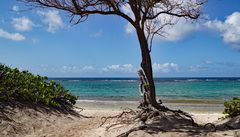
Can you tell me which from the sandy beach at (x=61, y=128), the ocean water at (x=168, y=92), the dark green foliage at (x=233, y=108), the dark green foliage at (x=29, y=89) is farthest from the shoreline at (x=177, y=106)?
the sandy beach at (x=61, y=128)

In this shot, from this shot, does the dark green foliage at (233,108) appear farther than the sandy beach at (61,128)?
Yes

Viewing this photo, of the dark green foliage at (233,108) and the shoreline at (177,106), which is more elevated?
the dark green foliage at (233,108)

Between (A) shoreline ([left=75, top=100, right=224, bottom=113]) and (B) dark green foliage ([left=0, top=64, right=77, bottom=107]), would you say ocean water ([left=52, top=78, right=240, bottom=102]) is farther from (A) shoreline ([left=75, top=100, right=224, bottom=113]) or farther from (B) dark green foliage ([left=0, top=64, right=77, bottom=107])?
(B) dark green foliage ([left=0, top=64, right=77, bottom=107])

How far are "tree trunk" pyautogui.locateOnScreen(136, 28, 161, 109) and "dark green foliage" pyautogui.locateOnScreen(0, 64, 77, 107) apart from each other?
4.18 m

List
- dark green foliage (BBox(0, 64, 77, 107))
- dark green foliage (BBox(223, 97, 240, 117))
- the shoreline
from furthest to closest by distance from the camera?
the shoreline → dark green foliage (BBox(0, 64, 77, 107)) → dark green foliage (BBox(223, 97, 240, 117))

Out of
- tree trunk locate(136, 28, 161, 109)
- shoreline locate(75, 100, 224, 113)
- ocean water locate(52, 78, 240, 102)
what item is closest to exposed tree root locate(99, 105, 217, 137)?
tree trunk locate(136, 28, 161, 109)

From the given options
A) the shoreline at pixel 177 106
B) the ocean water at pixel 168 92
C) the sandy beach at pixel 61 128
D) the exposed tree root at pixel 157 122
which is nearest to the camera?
the sandy beach at pixel 61 128


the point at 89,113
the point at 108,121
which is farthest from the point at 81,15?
the point at 89,113

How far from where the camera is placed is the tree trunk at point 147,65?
35.9 ft

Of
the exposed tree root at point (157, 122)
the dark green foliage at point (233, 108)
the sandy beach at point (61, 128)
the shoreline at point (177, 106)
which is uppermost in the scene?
the dark green foliage at point (233, 108)

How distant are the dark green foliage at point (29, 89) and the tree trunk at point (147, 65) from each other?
13.7ft

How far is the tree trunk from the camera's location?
10930 millimetres

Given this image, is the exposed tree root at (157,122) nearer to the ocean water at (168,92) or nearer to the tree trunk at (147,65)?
the tree trunk at (147,65)

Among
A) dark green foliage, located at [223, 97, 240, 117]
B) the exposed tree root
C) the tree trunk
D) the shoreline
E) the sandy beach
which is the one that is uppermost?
the tree trunk
